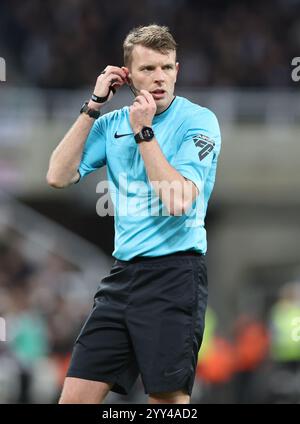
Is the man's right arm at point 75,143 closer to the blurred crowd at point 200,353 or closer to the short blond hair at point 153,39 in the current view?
the short blond hair at point 153,39

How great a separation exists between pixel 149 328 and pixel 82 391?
0.38 m

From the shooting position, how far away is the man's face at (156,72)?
4.79m

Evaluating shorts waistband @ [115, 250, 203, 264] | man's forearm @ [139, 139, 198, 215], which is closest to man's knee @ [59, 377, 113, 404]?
shorts waistband @ [115, 250, 203, 264]

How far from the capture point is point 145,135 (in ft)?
15.1

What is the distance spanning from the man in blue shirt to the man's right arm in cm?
9

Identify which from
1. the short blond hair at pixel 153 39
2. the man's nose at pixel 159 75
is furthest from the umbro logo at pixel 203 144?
the short blond hair at pixel 153 39

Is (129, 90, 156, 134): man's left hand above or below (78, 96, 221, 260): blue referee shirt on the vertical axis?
above

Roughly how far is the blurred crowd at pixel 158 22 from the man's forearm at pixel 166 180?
1320 cm

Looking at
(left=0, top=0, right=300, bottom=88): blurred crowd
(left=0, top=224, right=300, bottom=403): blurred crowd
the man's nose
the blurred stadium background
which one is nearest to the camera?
the man's nose

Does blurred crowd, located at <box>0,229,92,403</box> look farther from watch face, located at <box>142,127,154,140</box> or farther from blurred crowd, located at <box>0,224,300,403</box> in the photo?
watch face, located at <box>142,127,154,140</box>

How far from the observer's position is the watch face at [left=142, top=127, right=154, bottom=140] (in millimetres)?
Answer: 4609

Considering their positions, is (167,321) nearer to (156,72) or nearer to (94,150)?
(94,150)

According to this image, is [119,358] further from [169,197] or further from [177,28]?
[177,28]
